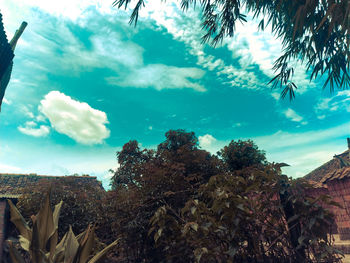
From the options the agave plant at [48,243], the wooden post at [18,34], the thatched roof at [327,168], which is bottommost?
the agave plant at [48,243]

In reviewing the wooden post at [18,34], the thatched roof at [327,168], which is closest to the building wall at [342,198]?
the wooden post at [18,34]

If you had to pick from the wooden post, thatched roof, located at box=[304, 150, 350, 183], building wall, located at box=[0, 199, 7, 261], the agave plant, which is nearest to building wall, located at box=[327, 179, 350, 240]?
the agave plant

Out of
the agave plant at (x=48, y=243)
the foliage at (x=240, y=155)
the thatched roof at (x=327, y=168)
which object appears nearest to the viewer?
the agave plant at (x=48, y=243)

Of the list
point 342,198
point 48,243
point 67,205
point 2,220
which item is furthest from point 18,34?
point 342,198

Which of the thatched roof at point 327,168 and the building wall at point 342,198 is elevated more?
the thatched roof at point 327,168

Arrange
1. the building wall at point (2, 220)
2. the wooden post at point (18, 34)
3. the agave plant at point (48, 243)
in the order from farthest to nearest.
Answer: the building wall at point (2, 220) → the wooden post at point (18, 34) → the agave plant at point (48, 243)

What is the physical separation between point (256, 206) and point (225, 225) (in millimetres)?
417

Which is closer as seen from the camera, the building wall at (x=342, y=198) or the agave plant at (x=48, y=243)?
the agave plant at (x=48, y=243)

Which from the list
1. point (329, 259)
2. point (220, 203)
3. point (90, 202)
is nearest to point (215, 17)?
point (220, 203)

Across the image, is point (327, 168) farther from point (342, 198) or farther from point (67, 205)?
point (67, 205)

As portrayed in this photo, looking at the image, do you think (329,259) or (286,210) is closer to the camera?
(329,259)

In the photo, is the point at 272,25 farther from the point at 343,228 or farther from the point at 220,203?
the point at 220,203

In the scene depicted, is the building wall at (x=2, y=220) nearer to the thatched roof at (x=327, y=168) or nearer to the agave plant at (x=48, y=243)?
the agave plant at (x=48, y=243)

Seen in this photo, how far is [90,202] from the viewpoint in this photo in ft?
32.2
